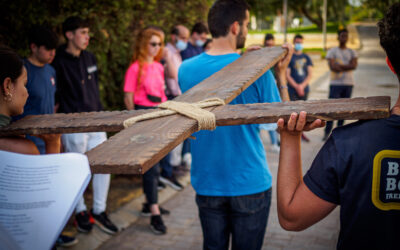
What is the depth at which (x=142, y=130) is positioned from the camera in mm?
1416

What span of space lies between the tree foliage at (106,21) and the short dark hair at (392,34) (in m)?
3.81

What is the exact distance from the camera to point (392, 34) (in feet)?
4.30

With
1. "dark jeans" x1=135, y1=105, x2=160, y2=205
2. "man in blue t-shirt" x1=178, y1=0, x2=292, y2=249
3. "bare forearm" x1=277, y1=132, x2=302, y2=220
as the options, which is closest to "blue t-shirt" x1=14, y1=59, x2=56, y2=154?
"dark jeans" x1=135, y1=105, x2=160, y2=205

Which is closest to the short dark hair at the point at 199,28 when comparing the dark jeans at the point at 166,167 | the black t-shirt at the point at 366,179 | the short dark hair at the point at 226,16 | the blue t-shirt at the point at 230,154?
the dark jeans at the point at 166,167

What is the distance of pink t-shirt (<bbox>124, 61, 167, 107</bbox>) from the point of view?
480 cm

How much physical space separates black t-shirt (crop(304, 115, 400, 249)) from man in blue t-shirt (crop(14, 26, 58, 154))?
300 cm

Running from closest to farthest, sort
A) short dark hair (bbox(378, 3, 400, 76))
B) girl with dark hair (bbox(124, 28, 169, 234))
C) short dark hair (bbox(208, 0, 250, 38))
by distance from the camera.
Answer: short dark hair (bbox(378, 3, 400, 76)), short dark hair (bbox(208, 0, 250, 38)), girl with dark hair (bbox(124, 28, 169, 234))

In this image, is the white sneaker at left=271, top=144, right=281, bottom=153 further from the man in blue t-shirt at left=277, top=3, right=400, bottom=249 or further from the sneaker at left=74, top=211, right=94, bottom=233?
the man in blue t-shirt at left=277, top=3, right=400, bottom=249

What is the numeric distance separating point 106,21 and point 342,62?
461 cm

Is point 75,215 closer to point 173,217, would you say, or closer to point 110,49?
point 173,217

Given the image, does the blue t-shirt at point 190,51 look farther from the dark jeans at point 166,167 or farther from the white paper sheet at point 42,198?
the white paper sheet at point 42,198

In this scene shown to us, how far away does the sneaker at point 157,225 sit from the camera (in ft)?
14.5

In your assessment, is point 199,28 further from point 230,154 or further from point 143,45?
point 230,154

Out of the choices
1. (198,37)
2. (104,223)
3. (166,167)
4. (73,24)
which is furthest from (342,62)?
(104,223)
